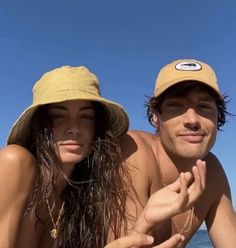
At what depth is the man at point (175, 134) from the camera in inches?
112

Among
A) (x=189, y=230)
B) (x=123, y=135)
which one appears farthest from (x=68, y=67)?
(x=189, y=230)

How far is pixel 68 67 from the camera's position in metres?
2.78

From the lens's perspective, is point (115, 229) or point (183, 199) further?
point (115, 229)

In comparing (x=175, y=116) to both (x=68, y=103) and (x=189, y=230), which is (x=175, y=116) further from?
(x=189, y=230)

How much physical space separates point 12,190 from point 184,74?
1387 mm

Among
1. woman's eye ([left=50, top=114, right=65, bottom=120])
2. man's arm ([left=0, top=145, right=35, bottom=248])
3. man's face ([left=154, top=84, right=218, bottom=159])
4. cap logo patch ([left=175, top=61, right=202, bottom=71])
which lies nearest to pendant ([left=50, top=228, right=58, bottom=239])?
man's arm ([left=0, top=145, right=35, bottom=248])

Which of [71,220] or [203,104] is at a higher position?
[203,104]

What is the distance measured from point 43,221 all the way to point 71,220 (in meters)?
0.21

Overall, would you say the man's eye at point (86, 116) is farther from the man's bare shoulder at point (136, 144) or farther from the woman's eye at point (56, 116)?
the man's bare shoulder at point (136, 144)

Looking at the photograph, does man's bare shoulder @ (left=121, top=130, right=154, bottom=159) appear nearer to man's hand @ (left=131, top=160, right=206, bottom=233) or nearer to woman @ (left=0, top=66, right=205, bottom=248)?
woman @ (left=0, top=66, right=205, bottom=248)

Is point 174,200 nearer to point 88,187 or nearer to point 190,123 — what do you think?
point 190,123

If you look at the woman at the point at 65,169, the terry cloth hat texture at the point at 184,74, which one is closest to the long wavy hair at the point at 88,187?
the woman at the point at 65,169

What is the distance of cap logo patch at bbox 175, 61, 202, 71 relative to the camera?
2.98 metres

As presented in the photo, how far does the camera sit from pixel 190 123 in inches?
111
